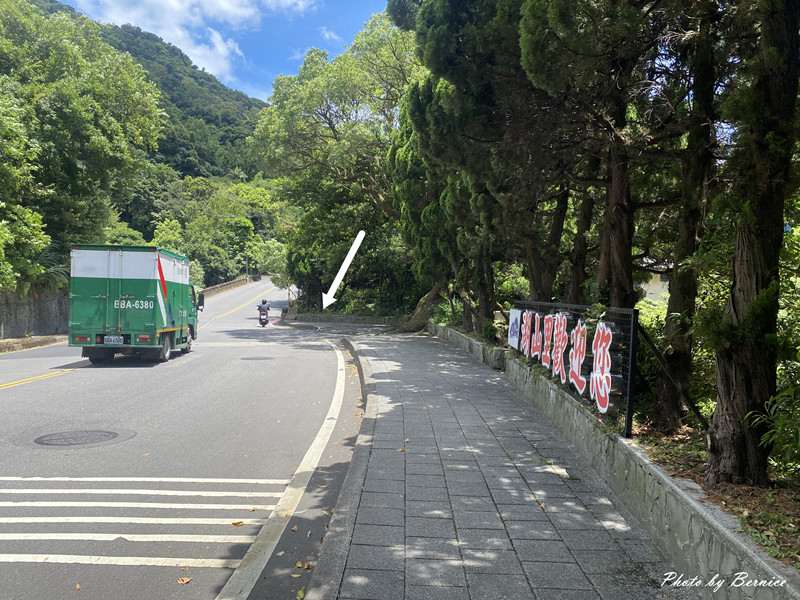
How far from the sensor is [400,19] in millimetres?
17312

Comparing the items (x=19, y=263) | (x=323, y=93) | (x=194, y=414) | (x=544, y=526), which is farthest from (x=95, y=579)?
(x=323, y=93)

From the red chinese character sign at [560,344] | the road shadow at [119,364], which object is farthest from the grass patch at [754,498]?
the road shadow at [119,364]

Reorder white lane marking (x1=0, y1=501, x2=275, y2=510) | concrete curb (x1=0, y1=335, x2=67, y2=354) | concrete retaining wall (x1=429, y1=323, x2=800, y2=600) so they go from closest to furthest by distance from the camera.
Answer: concrete retaining wall (x1=429, y1=323, x2=800, y2=600)
white lane marking (x1=0, y1=501, x2=275, y2=510)
concrete curb (x1=0, y1=335, x2=67, y2=354)

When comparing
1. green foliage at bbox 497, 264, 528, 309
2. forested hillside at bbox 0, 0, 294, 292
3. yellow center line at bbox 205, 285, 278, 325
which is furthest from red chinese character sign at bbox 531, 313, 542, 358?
yellow center line at bbox 205, 285, 278, 325

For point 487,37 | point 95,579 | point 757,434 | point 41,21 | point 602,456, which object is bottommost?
point 95,579

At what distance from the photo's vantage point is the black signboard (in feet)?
20.0

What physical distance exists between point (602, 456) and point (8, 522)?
5.31 metres

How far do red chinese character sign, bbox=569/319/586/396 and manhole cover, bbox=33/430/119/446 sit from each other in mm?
5873

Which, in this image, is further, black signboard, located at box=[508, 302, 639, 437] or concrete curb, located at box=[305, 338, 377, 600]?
black signboard, located at box=[508, 302, 639, 437]

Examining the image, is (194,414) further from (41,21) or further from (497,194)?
(41,21)

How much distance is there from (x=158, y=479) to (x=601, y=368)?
467 centimetres

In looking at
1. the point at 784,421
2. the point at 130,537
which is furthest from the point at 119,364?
the point at 784,421

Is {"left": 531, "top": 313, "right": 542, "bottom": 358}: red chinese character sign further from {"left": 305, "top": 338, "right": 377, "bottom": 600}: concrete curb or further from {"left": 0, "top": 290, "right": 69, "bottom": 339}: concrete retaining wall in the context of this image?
{"left": 0, "top": 290, "right": 69, "bottom": 339}: concrete retaining wall

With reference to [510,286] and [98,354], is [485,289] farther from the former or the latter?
[98,354]
